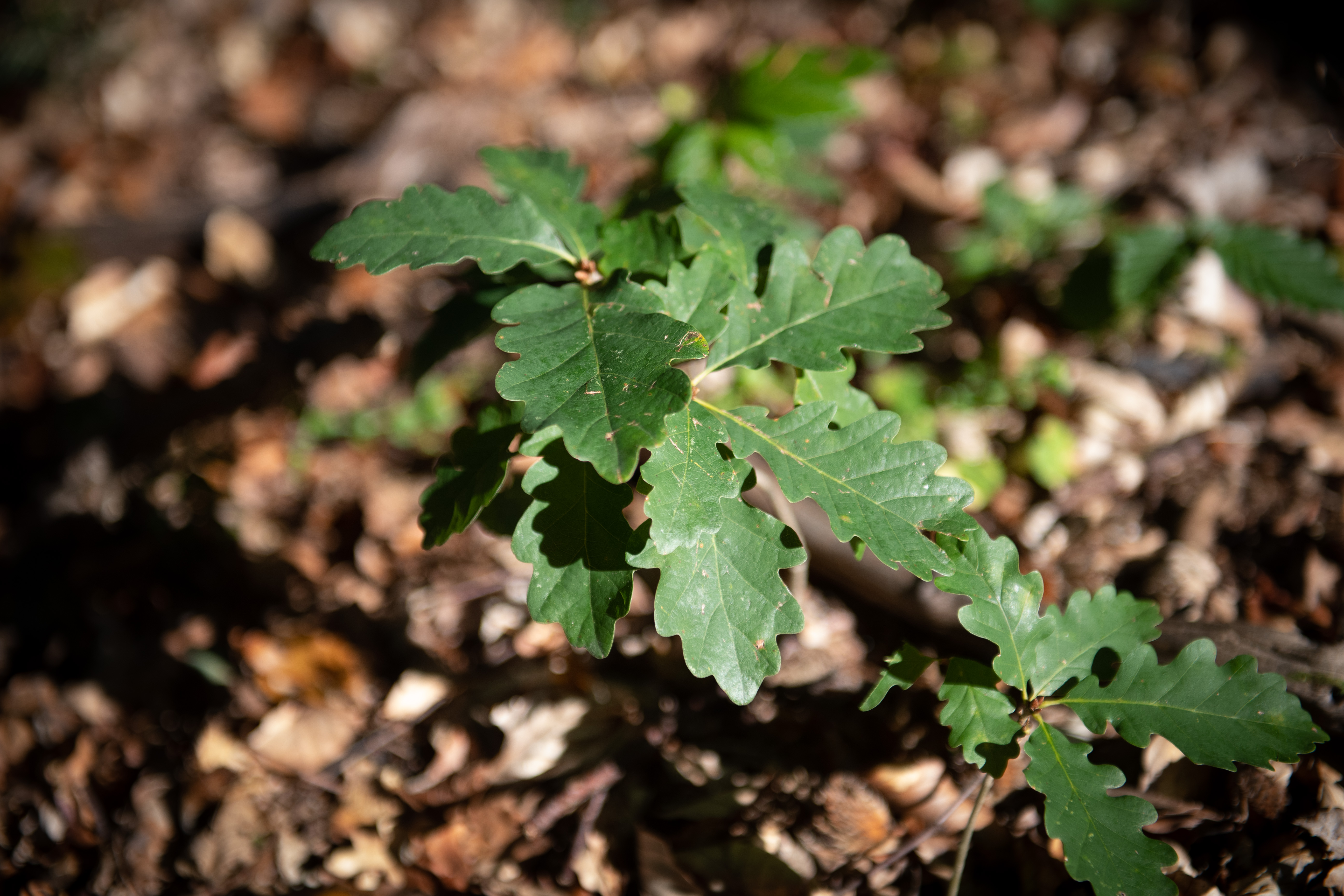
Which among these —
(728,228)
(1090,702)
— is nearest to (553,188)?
(728,228)

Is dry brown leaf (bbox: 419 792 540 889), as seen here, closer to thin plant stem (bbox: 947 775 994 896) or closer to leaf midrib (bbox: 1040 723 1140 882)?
thin plant stem (bbox: 947 775 994 896)

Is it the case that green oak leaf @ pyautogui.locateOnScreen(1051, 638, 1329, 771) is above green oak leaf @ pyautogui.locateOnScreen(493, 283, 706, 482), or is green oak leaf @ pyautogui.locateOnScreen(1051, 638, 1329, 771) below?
below

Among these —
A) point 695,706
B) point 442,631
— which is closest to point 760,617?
point 695,706

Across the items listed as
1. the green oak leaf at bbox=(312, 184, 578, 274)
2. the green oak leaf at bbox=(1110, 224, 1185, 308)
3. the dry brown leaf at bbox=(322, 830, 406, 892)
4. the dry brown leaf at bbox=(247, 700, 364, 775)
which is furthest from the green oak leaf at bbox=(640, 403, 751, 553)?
the green oak leaf at bbox=(1110, 224, 1185, 308)

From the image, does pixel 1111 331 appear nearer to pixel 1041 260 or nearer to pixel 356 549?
pixel 1041 260

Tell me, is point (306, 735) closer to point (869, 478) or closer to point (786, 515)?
point (786, 515)

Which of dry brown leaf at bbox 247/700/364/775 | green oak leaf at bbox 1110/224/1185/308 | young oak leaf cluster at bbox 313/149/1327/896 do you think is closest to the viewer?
young oak leaf cluster at bbox 313/149/1327/896
